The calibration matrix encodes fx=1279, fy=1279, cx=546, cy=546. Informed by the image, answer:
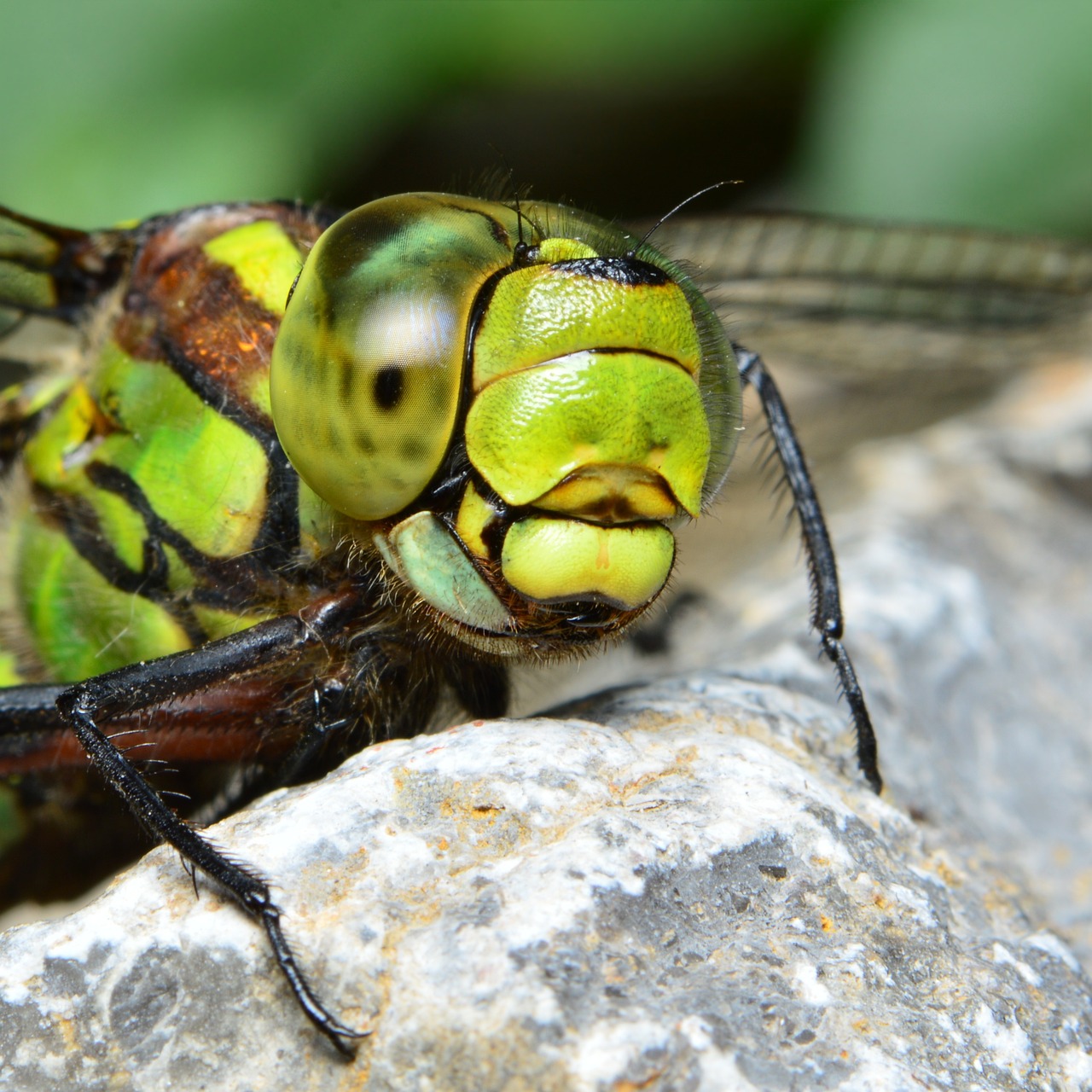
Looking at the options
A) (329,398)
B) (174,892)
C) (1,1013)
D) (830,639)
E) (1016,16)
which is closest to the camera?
(1,1013)

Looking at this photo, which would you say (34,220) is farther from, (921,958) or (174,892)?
(921,958)

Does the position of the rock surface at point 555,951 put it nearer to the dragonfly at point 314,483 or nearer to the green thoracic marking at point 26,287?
the dragonfly at point 314,483

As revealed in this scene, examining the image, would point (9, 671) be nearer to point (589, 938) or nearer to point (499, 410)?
point (499, 410)

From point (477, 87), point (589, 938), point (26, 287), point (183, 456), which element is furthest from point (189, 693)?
point (477, 87)

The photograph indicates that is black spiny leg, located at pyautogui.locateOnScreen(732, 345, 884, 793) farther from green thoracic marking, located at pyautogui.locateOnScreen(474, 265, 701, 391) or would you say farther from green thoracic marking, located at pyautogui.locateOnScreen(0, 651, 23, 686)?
green thoracic marking, located at pyautogui.locateOnScreen(0, 651, 23, 686)

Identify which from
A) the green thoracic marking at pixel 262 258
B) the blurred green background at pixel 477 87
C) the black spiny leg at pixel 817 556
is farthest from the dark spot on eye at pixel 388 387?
the blurred green background at pixel 477 87

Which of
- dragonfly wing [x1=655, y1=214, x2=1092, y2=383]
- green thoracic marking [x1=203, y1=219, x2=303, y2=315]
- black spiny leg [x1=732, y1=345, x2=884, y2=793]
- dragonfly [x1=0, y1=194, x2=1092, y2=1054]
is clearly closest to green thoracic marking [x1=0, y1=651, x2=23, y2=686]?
dragonfly [x1=0, y1=194, x2=1092, y2=1054]

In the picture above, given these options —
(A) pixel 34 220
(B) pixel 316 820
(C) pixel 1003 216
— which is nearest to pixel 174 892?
(B) pixel 316 820
